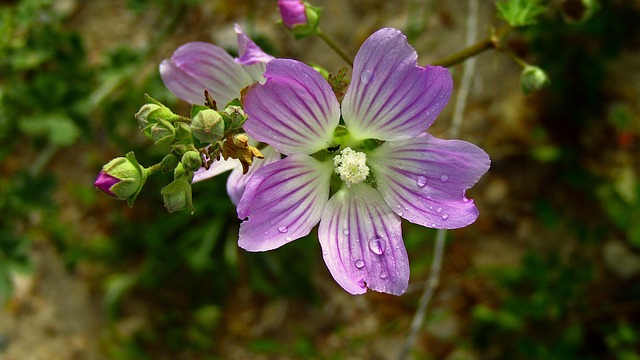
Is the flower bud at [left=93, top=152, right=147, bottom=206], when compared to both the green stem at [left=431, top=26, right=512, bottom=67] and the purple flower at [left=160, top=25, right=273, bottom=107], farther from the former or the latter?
the green stem at [left=431, top=26, right=512, bottom=67]

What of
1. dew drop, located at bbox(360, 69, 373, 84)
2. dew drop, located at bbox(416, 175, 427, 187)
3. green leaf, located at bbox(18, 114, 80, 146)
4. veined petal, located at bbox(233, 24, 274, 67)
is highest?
veined petal, located at bbox(233, 24, 274, 67)

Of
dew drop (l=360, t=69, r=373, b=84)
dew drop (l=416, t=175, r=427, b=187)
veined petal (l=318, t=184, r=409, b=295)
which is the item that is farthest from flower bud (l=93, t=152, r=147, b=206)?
dew drop (l=416, t=175, r=427, b=187)

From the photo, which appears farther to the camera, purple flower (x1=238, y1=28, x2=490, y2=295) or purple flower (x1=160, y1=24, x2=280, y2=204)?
purple flower (x1=160, y1=24, x2=280, y2=204)

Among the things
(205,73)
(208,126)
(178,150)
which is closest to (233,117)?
(208,126)

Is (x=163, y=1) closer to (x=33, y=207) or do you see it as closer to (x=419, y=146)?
(x=33, y=207)

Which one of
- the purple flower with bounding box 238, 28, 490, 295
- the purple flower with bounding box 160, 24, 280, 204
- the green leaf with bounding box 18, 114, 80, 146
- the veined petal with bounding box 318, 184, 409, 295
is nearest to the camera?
the purple flower with bounding box 238, 28, 490, 295

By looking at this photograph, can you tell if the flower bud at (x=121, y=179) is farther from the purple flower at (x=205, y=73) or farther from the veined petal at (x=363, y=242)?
the veined petal at (x=363, y=242)

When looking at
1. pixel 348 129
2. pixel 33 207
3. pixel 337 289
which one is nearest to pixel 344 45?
pixel 337 289

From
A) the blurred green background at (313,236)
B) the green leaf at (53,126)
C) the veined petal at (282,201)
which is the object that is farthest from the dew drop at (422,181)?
the green leaf at (53,126)
